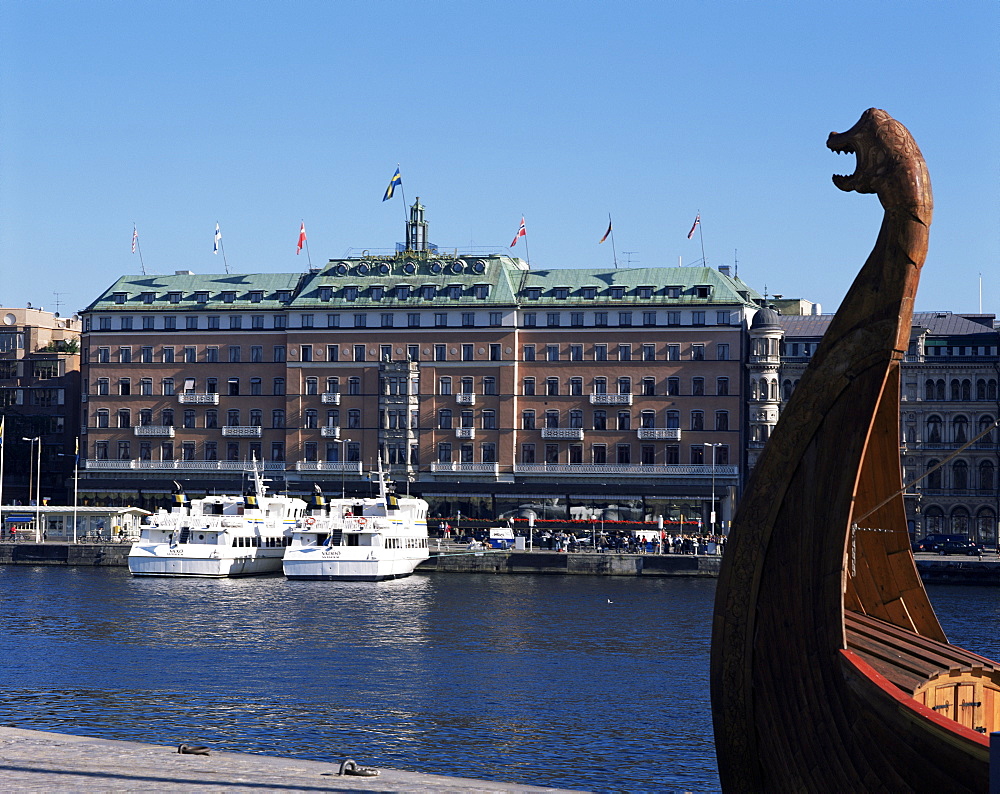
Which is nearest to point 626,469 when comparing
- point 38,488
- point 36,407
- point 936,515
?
point 936,515

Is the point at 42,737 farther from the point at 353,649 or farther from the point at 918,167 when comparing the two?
the point at 353,649

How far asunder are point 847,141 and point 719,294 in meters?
106

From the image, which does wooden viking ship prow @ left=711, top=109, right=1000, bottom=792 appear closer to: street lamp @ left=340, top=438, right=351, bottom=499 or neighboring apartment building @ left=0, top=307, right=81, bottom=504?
street lamp @ left=340, top=438, right=351, bottom=499

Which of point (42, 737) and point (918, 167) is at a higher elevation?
point (918, 167)

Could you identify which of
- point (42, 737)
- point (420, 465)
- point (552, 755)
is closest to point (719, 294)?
point (420, 465)

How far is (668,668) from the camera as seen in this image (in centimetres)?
5181

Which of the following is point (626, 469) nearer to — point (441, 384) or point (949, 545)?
point (441, 384)

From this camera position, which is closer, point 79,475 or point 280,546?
point 280,546

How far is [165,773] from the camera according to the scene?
23750 mm

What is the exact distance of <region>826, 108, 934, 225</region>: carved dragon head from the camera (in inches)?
744

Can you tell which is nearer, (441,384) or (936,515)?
(936,515)

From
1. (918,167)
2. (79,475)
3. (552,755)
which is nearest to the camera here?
(918,167)

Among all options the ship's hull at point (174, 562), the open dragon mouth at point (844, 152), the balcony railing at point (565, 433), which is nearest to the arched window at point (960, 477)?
the balcony railing at point (565, 433)

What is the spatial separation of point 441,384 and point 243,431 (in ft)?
65.6
